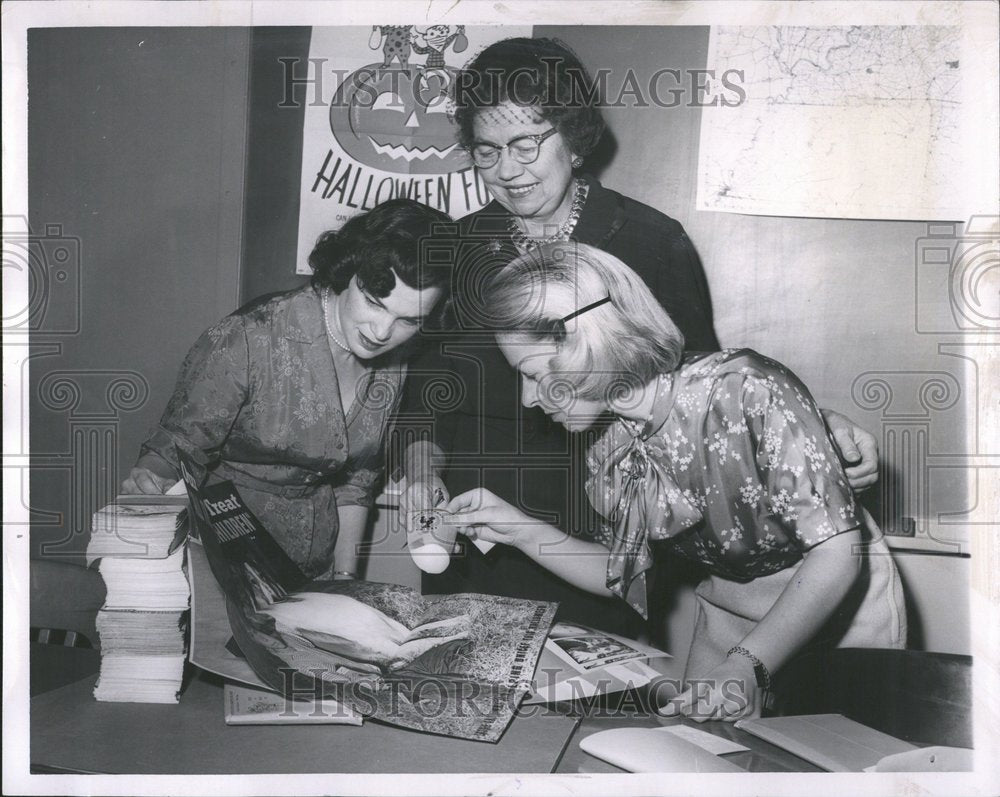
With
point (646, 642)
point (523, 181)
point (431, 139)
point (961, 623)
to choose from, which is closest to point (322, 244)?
point (431, 139)

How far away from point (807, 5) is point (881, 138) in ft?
1.10

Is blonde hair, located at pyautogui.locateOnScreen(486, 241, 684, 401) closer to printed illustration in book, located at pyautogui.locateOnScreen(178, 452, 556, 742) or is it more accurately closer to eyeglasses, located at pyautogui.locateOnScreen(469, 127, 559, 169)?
eyeglasses, located at pyautogui.locateOnScreen(469, 127, 559, 169)

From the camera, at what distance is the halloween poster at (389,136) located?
1.83m

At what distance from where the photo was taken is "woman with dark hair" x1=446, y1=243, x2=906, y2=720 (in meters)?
1.73

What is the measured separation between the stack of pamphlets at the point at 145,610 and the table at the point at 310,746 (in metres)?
0.05

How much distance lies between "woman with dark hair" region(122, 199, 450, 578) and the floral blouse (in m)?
0.51

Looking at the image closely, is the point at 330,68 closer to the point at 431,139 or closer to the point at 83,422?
the point at 431,139

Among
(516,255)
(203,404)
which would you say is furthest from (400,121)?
(203,404)

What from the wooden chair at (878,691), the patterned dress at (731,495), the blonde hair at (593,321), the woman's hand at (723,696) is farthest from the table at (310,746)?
the blonde hair at (593,321)

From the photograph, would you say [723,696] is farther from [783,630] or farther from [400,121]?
[400,121]

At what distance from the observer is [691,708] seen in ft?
5.71

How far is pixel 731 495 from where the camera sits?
5.77 feet

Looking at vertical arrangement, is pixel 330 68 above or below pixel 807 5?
below

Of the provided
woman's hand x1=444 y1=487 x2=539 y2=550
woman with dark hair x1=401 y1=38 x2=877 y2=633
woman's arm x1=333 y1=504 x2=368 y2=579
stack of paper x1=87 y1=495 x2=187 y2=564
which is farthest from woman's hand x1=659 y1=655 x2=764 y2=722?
stack of paper x1=87 y1=495 x2=187 y2=564
